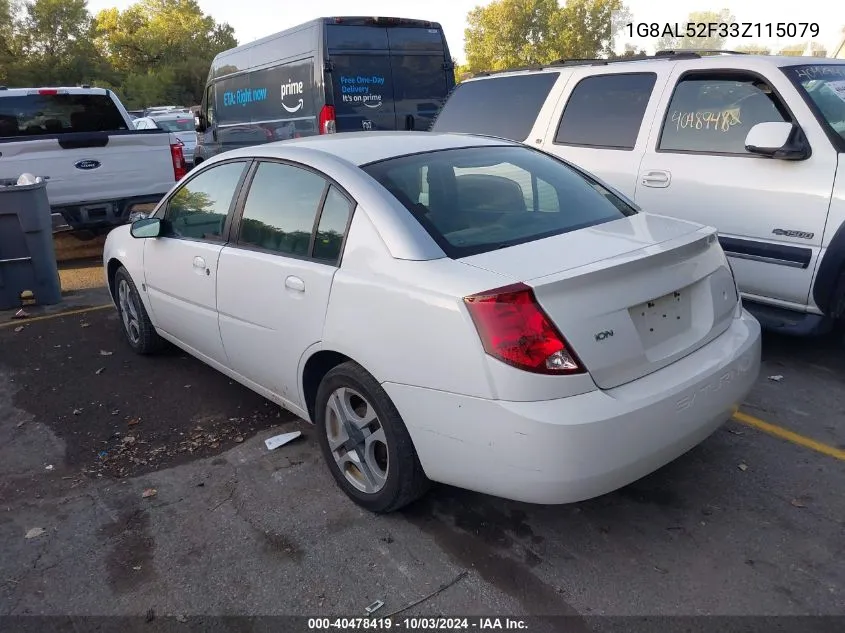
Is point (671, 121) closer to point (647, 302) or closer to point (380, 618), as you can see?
point (647, 302)

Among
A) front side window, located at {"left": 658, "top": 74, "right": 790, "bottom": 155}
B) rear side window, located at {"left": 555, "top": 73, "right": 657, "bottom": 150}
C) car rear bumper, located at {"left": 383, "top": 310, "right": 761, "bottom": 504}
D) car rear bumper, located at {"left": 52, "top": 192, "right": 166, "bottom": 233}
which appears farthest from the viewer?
car rear bumper, located at {"left": 52, "top": 192, "right": 166, "bottom": 233}

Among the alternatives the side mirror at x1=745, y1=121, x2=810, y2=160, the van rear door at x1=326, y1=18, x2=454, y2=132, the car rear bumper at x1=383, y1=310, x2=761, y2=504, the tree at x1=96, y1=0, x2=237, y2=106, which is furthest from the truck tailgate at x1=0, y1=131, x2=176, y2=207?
the tree at x1=96, y1=0, x2=237, y2=106

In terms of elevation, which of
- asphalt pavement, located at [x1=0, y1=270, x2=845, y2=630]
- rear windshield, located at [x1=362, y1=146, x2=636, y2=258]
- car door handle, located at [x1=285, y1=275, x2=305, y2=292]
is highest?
rear windshield, located at [x1=362, y1=146, x2=636, y2=258]

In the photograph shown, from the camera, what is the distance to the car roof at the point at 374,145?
3430 millimetres

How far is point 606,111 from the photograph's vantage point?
18.3 ft

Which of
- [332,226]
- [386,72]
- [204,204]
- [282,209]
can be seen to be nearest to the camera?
[332,226]

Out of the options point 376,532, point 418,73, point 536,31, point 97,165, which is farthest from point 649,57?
point 536,31

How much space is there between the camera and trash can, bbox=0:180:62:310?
632 cm

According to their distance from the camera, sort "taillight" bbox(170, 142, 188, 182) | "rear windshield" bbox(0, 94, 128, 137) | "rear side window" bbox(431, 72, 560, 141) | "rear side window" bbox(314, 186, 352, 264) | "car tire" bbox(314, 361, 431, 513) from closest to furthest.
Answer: "car tire" bbox(314, 361, 431, 513)
"rear side window" bbox(314, 186, 352, 264)
"rear side window" bbox(431, 72, 560, 141)
"rear windshield" bbox(0, 94, 128, 137)
"taillight" bbox(170, 142, 188, 182)

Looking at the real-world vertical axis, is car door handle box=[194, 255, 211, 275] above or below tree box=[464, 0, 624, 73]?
below

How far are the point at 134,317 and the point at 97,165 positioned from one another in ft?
12.1

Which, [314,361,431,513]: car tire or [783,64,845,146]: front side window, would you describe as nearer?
[314,361,431,513]: car tire

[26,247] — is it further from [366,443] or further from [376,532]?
[376,532]

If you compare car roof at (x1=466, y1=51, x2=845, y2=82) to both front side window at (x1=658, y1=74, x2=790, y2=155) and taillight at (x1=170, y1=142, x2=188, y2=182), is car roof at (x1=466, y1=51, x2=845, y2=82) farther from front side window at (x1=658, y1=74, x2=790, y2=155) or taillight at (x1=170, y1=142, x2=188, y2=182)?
taillight at (x1=170, y1=142, x2=188, y2=182)
